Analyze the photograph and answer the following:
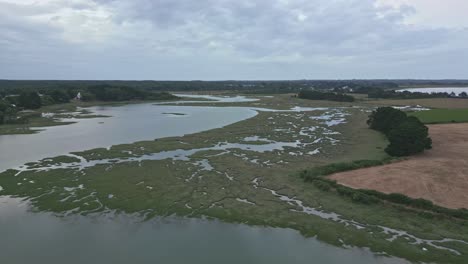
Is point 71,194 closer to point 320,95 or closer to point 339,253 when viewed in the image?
point 339,253

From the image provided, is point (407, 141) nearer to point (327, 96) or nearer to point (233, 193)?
point (233, 193)

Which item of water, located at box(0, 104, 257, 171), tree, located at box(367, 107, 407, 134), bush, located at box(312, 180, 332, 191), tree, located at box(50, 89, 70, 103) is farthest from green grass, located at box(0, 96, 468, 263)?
tree, located at box(50, 89, 70, 103)

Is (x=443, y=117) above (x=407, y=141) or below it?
above

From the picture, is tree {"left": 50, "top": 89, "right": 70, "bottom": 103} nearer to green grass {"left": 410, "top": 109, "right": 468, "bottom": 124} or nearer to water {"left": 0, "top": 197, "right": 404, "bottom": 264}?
water {"left": 0, "top": 197, "right": 404, "bottom": 264}

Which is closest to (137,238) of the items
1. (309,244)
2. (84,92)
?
(309,244)

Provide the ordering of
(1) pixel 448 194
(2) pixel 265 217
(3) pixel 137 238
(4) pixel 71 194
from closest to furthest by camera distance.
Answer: (3) pixel 137 238 < (2) pixel 265 217 < (1) pixel 448 194 < (4) pixel 71 194

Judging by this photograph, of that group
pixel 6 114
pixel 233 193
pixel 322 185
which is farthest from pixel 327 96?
pixel 233 193
